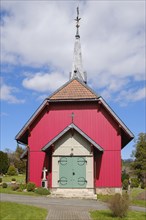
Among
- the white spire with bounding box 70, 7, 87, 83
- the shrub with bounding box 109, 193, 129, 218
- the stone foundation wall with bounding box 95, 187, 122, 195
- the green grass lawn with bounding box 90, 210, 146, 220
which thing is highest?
the white spire with bounding box 70, 7, 87, 83

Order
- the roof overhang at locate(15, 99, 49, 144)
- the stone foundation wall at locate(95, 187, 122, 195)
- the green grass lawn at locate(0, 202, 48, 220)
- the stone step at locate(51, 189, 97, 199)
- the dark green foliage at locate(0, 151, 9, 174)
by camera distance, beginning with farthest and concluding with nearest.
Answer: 1. the dark green foliage at locate(0, 151, 9, 174)
2. the roof overhang at locate(15, 99, 49, 144)
3. the stone foundation wall at locate(95, 187, 122, 195)
4. the stone step at locate(51, 189, 97, 199)
5. the green grass lawn at locate(0, 202, 48, 220)

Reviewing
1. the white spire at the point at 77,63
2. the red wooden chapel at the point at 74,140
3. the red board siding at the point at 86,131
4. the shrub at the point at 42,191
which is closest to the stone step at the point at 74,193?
the shrub at the point at 42,191

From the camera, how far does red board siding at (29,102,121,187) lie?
27297mm

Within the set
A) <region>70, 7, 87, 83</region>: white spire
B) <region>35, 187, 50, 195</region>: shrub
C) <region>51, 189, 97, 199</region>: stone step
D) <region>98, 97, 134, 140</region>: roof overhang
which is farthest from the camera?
<region>70, 7, 87, 83</region>: white spire

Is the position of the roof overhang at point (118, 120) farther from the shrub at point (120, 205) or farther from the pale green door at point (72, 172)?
the shrub at point (120, 205)

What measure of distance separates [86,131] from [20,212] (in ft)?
45.2

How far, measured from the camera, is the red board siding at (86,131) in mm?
27297

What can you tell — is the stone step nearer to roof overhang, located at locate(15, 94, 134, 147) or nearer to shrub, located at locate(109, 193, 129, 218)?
roof overhang, located at locate(15, 94, 134, 147)

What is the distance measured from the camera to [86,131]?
27.8 meters

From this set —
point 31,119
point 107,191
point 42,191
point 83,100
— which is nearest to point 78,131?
point 83,100

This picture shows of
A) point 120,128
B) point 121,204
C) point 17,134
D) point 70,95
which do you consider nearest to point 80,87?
point 70,95

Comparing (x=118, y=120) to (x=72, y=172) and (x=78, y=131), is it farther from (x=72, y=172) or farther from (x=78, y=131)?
(x=72, y=172)

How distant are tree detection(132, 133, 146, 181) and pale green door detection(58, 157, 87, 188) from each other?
1225 inches

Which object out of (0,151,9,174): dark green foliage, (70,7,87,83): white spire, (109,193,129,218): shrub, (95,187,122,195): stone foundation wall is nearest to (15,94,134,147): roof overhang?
(95,187,122,195): stone foundation wall
